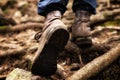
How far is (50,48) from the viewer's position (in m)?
2.46

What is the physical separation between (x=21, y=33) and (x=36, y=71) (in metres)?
2.27

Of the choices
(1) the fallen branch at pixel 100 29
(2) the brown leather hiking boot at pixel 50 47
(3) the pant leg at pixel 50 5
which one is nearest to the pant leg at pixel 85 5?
(3) the pant leg at pixel 50 5

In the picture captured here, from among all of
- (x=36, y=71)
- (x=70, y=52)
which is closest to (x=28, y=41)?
(x=70, y=52)

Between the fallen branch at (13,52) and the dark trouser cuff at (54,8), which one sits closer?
the dark trouser cuff at (54,8)

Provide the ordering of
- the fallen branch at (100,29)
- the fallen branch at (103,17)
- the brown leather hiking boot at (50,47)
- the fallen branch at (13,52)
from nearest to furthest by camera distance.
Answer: the brown leather hiking boot at (50,47)
the fallen branch at (13,52)
the fallen branch at (100,29)
the fallen branch at (103,17)

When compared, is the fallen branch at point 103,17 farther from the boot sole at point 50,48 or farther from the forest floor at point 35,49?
the boot sole at point 50,48

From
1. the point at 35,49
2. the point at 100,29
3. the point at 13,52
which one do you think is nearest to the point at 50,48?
the point at 35,49

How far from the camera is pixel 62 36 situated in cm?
243

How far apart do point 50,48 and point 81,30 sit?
2.38 ft

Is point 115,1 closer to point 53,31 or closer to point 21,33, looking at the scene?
point 21,33

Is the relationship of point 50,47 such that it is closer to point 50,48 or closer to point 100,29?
point 50,48

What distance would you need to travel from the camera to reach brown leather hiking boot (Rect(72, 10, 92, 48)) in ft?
10.1

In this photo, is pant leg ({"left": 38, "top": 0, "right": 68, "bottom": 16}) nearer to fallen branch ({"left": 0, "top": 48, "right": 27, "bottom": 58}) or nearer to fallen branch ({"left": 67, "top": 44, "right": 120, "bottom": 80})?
fallen branch ({"left": 67, "top": 44, "right": 120, "bottom": 80})

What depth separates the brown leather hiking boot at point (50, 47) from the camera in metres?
2.42
